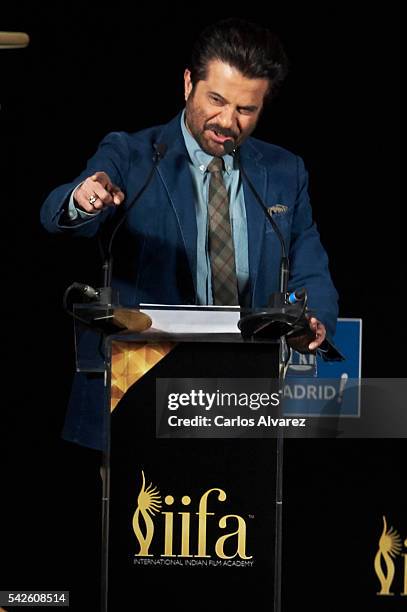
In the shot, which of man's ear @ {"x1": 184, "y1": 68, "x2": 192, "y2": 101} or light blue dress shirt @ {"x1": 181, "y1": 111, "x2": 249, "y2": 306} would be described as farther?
man's ear @ {"x1": 184, "y1": 68, "x2": 192, "y2": 101}

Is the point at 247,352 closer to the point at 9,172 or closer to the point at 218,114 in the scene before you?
the point at 218,114

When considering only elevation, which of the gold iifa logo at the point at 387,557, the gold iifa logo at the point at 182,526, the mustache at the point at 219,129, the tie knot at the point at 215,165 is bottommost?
the gold iifa logo at the point at 387,557

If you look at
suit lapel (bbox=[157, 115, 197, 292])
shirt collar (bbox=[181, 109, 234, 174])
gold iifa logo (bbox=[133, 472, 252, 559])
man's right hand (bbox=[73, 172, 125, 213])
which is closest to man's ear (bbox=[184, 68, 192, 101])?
shirt collar (bbox=[181, 109, 234, 174])

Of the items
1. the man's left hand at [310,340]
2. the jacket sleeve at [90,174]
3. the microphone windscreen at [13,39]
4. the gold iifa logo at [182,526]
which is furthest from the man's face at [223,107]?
the gold iifa logo at [182,526]

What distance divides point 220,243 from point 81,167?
570 mm

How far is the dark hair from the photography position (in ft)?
11.4

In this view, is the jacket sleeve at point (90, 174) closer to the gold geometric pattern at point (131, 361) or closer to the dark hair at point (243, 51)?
the dark hair at point (243, 51)

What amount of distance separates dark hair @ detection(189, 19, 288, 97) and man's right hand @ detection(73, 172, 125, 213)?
3.62 ft

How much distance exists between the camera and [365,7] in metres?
3.72

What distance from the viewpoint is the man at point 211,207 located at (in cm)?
342

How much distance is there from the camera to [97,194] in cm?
249

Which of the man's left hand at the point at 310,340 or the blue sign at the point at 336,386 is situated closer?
the man's left hand at the point at 310,340

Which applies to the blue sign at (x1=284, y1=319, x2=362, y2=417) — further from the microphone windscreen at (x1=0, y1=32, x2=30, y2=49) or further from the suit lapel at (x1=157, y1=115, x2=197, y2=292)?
the microphone windscreen at (x1=0, y1=32, x2=30, y2=49)

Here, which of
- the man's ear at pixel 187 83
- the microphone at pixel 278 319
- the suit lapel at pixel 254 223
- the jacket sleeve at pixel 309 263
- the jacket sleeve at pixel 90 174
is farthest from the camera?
the man's ear at pixel 187 83
